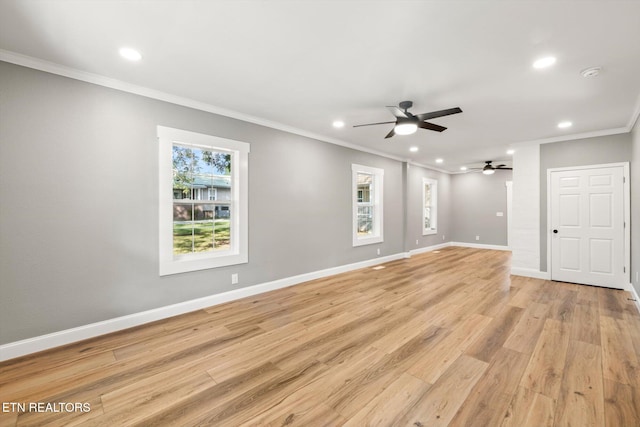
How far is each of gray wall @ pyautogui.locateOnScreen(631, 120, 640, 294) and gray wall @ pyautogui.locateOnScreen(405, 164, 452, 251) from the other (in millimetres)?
3990

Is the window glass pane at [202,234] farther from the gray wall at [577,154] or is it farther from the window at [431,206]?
the window at [431,206]

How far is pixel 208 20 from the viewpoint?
2.01m

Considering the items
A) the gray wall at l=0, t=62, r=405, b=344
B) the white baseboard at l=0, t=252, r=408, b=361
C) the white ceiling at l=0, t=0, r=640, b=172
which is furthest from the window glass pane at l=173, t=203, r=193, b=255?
the white ceiling at l=0, t=0, r=640, b=172

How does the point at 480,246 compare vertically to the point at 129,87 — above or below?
below

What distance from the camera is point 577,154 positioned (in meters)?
4.91

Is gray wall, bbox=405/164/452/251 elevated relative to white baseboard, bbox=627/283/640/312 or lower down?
elevated

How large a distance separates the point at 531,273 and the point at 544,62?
4.36 m

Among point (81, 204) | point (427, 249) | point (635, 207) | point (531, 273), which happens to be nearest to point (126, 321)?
point (81, 204)

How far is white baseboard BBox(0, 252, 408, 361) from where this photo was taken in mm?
2436

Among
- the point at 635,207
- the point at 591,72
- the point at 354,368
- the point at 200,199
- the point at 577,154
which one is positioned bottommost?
the point at 354,368

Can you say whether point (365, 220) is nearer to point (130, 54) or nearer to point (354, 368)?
point (354, 368)

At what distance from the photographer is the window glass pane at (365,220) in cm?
630

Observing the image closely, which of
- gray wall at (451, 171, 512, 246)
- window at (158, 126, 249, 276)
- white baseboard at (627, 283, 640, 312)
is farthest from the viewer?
gray wall at (451, 171, 512, 246)

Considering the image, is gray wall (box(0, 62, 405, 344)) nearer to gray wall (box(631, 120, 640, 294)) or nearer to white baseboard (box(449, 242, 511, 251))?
gray wall (box(631, 120, 640, 294))
